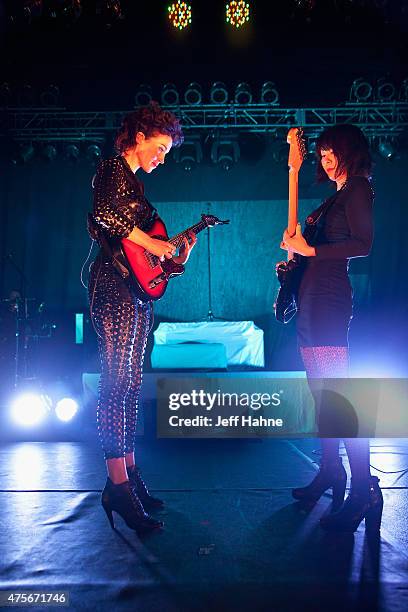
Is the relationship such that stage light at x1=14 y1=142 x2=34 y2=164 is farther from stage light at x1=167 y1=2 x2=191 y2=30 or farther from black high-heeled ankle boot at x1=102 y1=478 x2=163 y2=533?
black high-heeled ankle boot at x1=102 y1=478 x2=163 y2=533

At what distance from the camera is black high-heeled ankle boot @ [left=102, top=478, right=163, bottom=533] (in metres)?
2.03

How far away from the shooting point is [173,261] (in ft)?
7.66

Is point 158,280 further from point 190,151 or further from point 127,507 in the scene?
point 190,151

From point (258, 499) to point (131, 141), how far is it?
5.67 feet

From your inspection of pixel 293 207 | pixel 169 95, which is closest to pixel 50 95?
pixel 169 95

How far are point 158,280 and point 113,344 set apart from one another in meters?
0.33

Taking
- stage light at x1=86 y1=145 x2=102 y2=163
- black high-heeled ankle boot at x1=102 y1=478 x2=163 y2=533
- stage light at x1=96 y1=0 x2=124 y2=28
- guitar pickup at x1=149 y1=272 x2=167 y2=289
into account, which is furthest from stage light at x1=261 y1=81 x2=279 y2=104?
black high-heeled ankle boot at x1=102 y1=478 x2=163 y2=533

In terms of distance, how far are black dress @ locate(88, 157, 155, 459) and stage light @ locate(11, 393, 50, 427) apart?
10.6 feet

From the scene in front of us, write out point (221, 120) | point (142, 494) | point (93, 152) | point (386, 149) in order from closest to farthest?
1. point (142, 494)
2. point (386, 149)
3. point (93, 152)
4. point (221, 120)

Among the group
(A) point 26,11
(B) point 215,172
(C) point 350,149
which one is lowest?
(C) point 350,149

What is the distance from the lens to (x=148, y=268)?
2.22 metres

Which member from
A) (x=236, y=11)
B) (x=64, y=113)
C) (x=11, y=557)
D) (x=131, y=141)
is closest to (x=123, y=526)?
(x=11, y=557)

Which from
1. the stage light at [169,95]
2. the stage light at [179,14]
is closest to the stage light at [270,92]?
the stage light at [169,95]

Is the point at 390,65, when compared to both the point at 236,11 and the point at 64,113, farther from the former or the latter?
the point at 64,113
